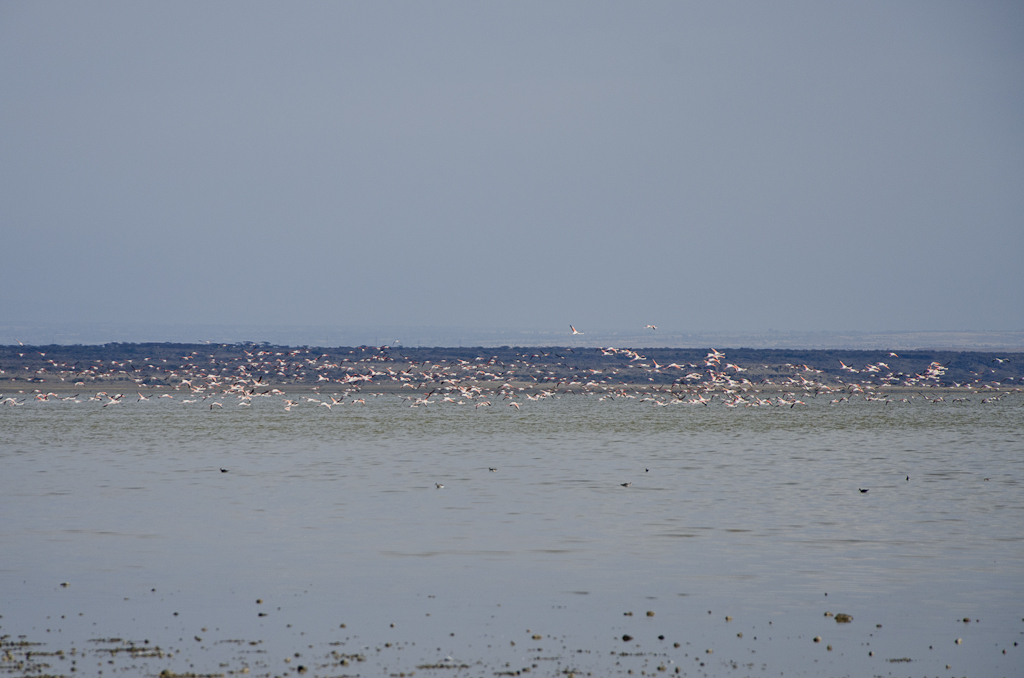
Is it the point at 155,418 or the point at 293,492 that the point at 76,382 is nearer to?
the point at 155,418

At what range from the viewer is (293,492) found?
2461 cm

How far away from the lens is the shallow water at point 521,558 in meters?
11.0

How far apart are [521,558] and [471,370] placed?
92.8m

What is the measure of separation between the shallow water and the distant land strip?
54719mm

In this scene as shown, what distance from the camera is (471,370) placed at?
10894 centimetres

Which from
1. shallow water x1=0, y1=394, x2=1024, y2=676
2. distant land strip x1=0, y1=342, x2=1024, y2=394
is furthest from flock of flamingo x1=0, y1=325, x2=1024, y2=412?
shallow water x1=0, y1=394, x2=1024, y2=676

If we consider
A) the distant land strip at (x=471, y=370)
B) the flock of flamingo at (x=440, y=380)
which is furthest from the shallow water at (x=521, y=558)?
the distant land strip at (x=471, y=370)

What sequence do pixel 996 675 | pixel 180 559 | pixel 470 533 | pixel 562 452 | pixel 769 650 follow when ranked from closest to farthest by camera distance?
pixel 996 675
pixel 769 650
pixel 180 559
pixel 470 533
pixel 562 452

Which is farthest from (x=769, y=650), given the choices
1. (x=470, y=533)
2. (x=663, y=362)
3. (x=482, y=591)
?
(x=663, y=362)

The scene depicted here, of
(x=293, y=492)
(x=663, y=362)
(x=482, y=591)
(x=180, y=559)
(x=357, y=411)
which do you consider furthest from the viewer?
(x=663, y=362)

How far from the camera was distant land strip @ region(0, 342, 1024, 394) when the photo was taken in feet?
310

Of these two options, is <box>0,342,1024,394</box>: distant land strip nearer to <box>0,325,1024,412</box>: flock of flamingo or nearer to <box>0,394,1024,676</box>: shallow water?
<box>0,325,1024,412</box>: flock of flamingo

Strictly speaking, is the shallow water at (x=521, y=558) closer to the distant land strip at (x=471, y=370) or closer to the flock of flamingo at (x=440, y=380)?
the flock of flamingo at (x=440, y=380)

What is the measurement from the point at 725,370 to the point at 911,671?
343 feet
